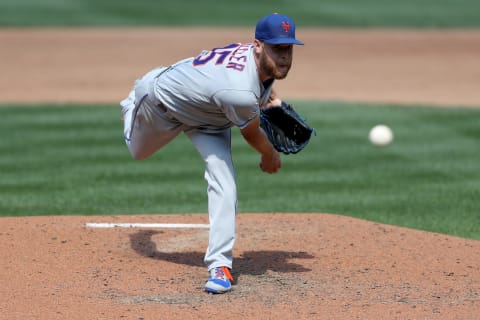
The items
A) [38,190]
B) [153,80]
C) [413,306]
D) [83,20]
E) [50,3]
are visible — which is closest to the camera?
[413,306]

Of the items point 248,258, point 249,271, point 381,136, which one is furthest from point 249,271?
point 381,136

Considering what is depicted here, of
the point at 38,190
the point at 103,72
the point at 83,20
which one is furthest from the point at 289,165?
the point at 83,20

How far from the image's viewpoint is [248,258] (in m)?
6.75

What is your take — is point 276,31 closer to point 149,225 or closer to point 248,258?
point 248,258

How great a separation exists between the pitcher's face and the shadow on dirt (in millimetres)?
1471

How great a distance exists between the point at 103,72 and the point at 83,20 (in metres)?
6.53

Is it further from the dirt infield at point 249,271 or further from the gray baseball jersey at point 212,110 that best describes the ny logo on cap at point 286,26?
the dirt infield at point 249,271

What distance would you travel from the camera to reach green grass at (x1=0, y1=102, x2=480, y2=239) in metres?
8.48

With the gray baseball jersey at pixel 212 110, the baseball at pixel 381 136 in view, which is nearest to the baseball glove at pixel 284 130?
the gray baseball jersey at pixel 212 110

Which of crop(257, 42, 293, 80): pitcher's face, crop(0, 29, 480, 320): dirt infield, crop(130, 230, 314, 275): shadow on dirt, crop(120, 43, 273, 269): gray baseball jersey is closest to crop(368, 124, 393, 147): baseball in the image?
crop(0, 29, 480, 320): dirt infield

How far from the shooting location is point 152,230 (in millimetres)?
7406

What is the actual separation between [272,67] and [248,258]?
172 cm

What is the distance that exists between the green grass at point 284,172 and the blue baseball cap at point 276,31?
283cm

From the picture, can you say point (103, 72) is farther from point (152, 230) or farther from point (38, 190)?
point (152, 230)
